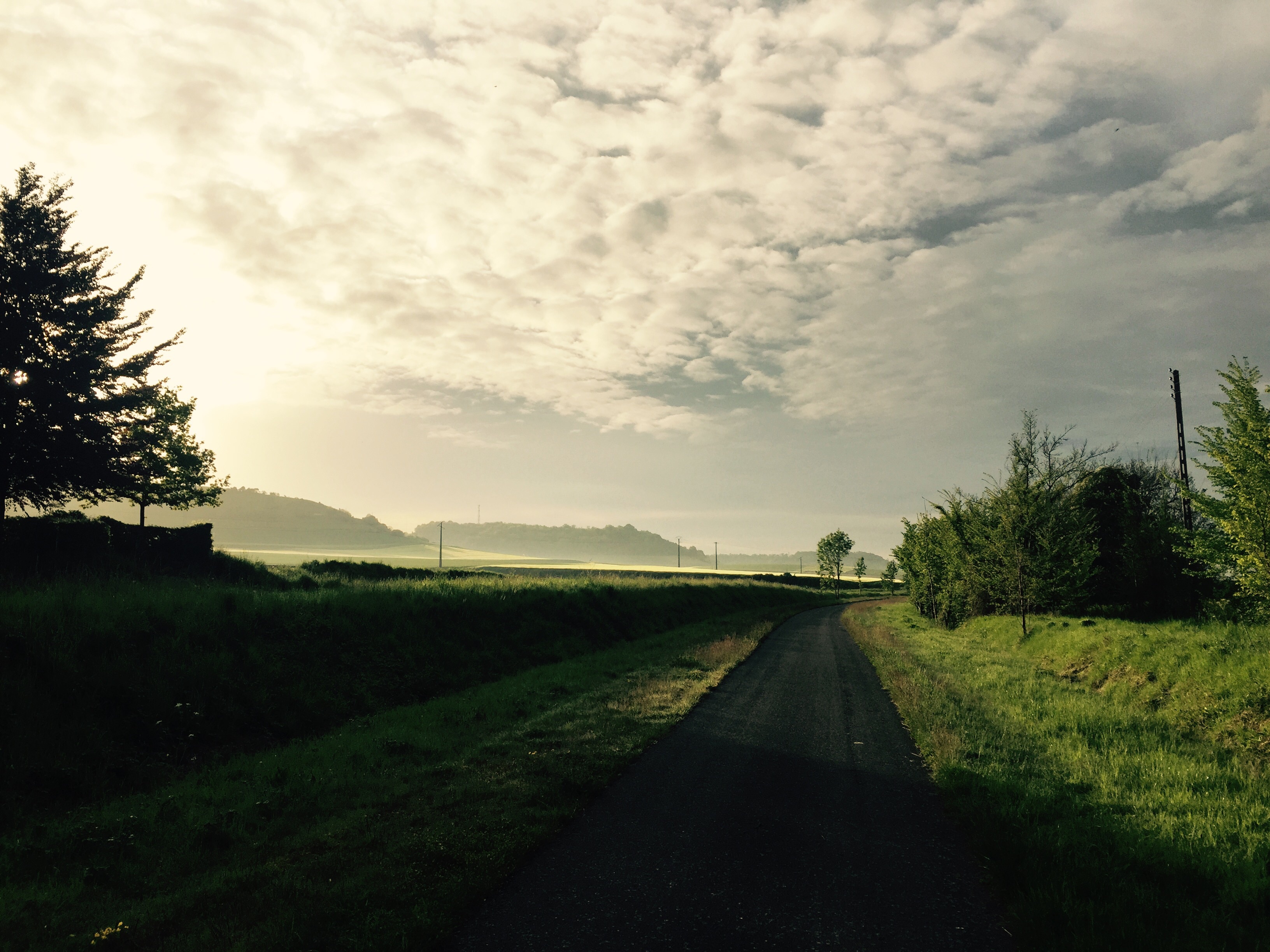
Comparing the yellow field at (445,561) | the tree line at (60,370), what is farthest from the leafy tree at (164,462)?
the yellow field at (445,561)

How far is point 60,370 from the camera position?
2481cm

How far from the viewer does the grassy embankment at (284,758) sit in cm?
606

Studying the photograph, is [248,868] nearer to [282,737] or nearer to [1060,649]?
[282,737]

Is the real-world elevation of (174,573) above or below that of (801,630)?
above

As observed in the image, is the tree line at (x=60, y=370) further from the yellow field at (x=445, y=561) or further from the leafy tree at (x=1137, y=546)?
the yellow field at (x=445, y=561)

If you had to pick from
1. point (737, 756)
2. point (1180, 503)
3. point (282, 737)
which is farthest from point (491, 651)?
point (1180, 503)

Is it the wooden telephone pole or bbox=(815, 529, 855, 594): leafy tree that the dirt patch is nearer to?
the wooden telephone pole

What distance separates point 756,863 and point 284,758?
8542mm

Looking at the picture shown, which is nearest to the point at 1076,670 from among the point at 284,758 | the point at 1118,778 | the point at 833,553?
the point at 1118,778

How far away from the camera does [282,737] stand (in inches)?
488

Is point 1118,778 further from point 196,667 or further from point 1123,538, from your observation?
point 1123,538

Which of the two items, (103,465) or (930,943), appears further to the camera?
(103,465)

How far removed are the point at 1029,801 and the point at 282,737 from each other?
12.9 m

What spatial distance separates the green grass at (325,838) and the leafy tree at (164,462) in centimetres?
2074
